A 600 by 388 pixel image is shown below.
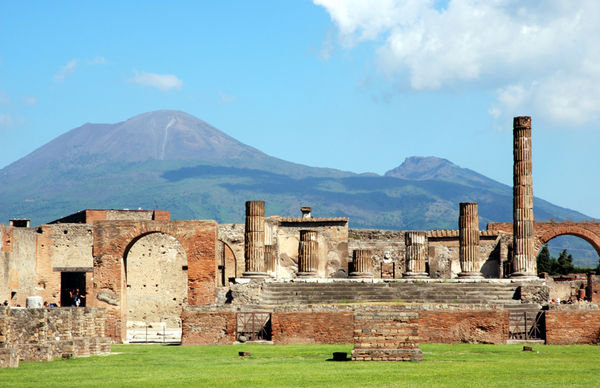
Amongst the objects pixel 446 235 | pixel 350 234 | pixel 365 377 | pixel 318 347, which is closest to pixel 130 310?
pixel 350 234

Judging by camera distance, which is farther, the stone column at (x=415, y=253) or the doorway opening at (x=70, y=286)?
the doorway opening at (x=70, y=286)

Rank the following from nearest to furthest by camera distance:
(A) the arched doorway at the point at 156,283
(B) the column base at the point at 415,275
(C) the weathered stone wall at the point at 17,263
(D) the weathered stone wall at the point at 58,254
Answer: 1. (B) the column base at the point at 415,275
2. (C) the weathered stone wall at the point at 17,263
3. (D) the weathered stone wall at the point at 58,254
4. (A) the arched doorway at the point at 156,283

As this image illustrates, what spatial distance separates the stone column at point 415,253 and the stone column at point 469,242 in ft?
5.41

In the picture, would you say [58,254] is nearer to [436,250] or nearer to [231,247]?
[231,247]

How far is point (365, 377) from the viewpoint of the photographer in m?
16.6

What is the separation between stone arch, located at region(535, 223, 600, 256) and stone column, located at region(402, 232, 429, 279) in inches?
511

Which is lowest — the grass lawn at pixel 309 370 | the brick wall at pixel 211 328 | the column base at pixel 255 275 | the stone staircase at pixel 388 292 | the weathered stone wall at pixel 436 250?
the grass lawn at pixel 309 370

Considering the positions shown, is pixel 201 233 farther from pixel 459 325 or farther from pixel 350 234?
pixel 350 234

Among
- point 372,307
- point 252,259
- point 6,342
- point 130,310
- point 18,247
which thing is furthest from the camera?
point 130,310

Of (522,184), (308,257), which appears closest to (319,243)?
(308,257)

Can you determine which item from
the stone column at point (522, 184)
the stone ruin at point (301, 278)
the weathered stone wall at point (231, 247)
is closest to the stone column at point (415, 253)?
the stone ruin at point (301, 278)

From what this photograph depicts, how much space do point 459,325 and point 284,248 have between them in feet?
67.1

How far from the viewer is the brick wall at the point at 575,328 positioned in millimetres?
26844

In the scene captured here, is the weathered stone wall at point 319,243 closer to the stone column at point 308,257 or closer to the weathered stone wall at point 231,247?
the weathered stone wall at point 231,247
